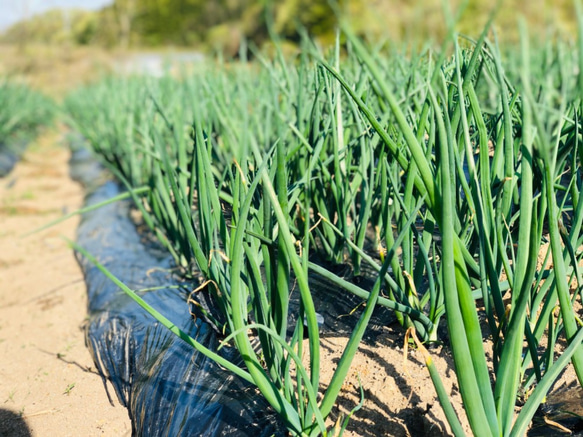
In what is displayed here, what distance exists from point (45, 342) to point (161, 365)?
0.71 m

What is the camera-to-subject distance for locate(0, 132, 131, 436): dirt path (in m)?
1.38

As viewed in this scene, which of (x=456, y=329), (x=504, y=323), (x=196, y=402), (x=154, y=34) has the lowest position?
(x=154, y=34)

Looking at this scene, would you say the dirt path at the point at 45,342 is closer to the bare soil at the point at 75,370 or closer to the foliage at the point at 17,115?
the bare soil at the point at 75,370

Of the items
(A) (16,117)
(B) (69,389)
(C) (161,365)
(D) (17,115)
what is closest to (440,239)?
(C) (161,365)

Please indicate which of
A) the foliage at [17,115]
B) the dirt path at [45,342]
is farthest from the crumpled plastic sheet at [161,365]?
the foliage at [17,115]

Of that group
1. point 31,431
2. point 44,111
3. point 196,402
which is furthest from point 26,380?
point 44,111

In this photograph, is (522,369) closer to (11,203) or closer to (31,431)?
(31,431)

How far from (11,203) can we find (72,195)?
0.44 m

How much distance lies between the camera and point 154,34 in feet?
122

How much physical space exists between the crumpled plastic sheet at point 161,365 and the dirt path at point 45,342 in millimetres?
65

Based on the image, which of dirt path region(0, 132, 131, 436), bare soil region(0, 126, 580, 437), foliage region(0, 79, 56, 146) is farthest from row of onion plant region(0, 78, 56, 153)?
bare soil region(0, 126, 580, 437)

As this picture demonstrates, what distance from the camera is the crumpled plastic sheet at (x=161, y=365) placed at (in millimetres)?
1136

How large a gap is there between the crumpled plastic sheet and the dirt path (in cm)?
7

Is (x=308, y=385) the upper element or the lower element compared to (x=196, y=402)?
upper
